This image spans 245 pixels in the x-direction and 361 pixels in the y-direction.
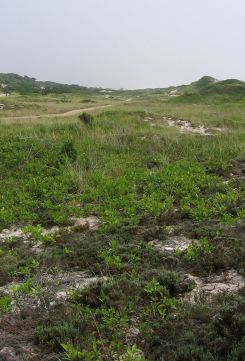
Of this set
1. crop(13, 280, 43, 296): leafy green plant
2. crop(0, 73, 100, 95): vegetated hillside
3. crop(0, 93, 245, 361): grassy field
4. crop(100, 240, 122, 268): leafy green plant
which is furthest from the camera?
crop(0, 73, 100, 95): vegetated hillside

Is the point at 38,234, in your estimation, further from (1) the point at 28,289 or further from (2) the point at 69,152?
(2) the point at 69,152

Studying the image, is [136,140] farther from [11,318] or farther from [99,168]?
[11,318]

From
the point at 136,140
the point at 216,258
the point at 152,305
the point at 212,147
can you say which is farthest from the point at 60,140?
the point at 152,305

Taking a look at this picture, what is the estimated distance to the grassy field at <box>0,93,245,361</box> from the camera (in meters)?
4.42

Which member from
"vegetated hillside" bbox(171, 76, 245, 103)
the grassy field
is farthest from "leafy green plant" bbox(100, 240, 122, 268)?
"vegetated hillside" bbox(171, 76, 245, 103)

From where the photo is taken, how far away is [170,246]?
7113mm

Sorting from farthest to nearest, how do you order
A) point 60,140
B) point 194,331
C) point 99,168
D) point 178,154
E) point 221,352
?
point 60,140 < point 178,154 < point 99,168 < point 194,331 < point 221,352

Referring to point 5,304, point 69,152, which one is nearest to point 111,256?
point 5,304

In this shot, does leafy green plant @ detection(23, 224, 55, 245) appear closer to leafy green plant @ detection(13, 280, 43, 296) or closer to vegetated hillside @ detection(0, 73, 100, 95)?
leafy green plant @ detection(13, 280, 43, 296)

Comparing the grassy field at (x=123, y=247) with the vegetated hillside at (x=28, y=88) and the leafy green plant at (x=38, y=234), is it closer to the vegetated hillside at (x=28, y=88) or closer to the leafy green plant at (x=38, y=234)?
the leafy green plant at (x=38, y=234)

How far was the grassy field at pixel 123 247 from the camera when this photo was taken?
14.5ft

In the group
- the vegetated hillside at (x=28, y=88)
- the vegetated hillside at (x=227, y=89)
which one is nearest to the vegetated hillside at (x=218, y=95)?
the vegetated hillside at (x=227, y=89)

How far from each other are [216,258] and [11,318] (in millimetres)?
3060

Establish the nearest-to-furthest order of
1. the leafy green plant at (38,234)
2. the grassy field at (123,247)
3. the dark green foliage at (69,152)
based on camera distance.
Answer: the grassy field at (123,247)
the leafy green plant at (38,234)
the dark green foliage at (69,152)
